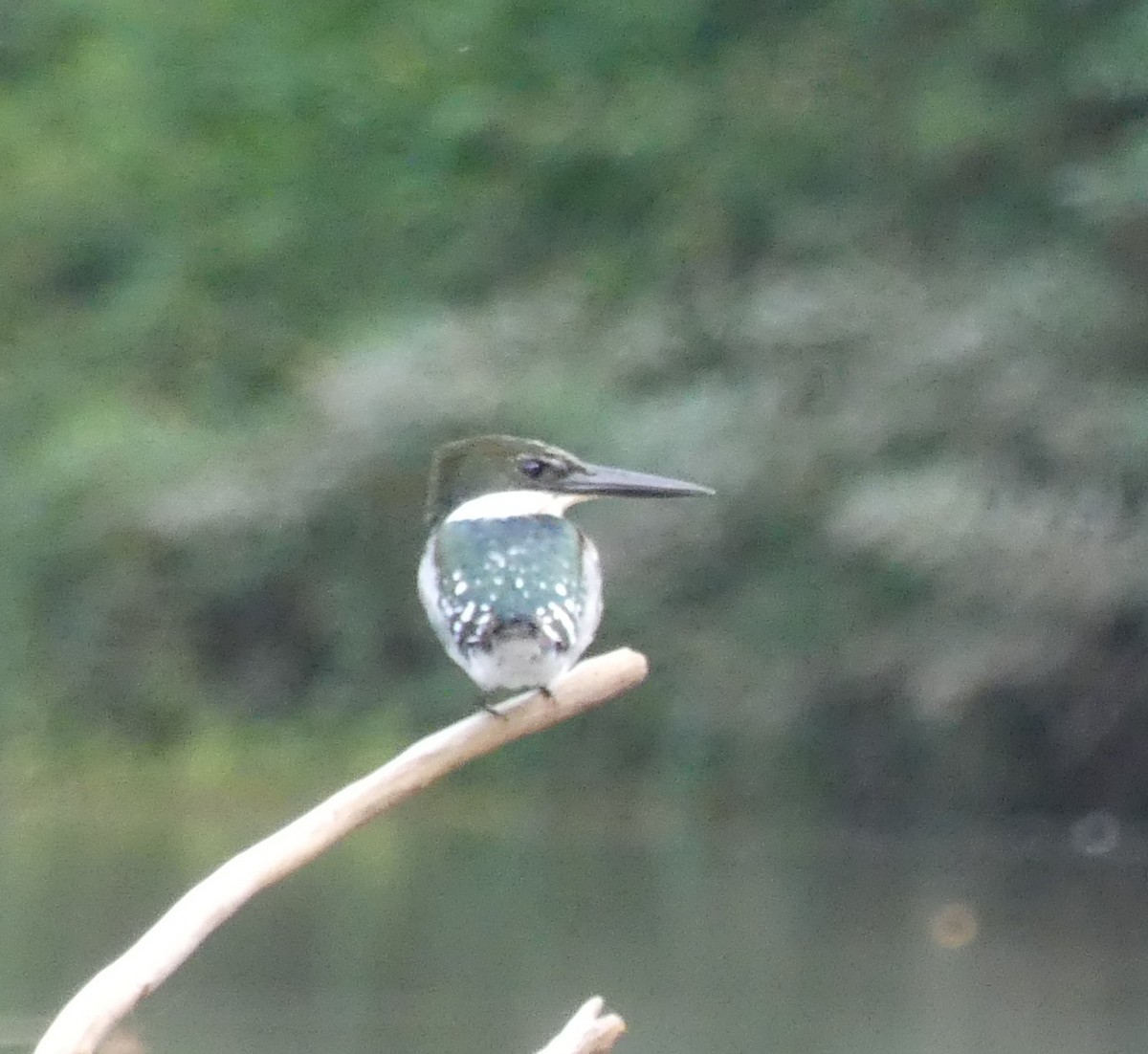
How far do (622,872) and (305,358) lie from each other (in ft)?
13.2

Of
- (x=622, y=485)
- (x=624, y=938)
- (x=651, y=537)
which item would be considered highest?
(x=651, y=537)

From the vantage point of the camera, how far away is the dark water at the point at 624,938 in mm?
8516

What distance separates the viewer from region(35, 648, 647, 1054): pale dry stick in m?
2.30

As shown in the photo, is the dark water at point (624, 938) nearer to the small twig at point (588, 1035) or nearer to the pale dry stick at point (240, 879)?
the pale dry stick at point (240, 879)

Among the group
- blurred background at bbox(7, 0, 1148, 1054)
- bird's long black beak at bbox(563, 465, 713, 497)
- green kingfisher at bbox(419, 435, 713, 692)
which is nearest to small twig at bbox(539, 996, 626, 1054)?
green kingfisher at bbox(419, 435, 713, 692)

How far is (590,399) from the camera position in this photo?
11.7 metres

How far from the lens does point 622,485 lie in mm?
4316

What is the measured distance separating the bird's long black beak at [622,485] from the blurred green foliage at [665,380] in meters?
5.92

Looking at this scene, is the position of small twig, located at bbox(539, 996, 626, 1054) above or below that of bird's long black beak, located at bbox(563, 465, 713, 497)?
below

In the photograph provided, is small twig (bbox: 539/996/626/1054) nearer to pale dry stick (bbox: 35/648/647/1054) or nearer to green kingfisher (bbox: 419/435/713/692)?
pale dry stick (bbox: 35/648/647/1054)

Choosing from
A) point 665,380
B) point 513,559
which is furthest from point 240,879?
point 665,380

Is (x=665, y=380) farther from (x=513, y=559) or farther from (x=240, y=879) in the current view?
(x=240, y=879)

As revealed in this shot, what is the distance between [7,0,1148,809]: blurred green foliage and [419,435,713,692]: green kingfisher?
5916 mm

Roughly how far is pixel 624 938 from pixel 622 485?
19.3 ft
